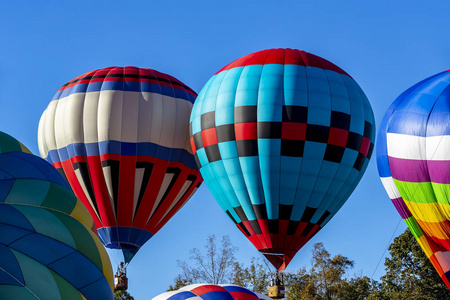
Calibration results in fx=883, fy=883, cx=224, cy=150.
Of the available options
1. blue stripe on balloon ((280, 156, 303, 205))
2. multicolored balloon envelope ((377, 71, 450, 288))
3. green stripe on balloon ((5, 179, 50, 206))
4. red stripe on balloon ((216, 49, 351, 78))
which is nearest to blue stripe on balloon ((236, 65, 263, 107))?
red stripe on balloon ((216, 49, 351, 78))

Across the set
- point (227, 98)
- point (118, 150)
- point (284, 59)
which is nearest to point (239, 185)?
point (227, 98)

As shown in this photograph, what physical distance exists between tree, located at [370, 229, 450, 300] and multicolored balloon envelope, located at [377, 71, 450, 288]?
9.31m

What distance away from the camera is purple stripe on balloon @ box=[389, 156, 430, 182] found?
17.8m

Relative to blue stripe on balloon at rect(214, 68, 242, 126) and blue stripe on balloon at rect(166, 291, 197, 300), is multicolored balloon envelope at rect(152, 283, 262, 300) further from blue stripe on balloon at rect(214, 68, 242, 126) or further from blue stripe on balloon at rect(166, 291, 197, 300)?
blue stripe on balloon at rect(214, 68, 242, 126)

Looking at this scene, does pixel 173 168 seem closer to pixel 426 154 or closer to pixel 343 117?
pixel 343 117

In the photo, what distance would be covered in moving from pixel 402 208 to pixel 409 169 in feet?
4.56

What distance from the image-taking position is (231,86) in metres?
19.2

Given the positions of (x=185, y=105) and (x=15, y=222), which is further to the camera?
(x=185, y=105)

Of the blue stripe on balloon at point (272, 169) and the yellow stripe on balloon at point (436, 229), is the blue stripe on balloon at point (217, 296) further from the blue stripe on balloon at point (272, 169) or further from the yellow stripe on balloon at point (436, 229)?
the yellow stripe on balloon at point (436, 229)

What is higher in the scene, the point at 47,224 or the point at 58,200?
the point at 58,200

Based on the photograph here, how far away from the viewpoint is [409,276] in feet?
94.5

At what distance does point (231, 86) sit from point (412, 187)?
4.41m

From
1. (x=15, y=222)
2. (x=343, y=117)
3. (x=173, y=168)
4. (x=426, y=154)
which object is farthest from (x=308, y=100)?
(x=15, y=222)

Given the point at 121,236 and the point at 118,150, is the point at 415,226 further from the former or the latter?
the point at 118,150
